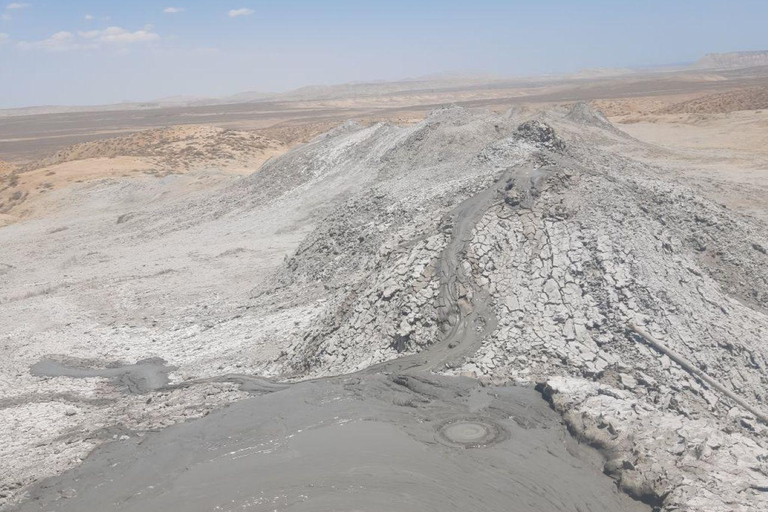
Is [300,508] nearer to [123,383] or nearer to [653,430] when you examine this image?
[653,430]

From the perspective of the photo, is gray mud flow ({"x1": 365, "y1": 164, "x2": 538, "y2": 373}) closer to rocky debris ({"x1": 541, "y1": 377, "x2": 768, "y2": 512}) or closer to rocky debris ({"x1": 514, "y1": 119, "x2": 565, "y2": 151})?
rocky debris ({"x1": 541, "y1": 377, "x2": 768, "y2": 512})

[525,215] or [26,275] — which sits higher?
[525,215]

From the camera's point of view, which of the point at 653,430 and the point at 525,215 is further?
the point at 525,215

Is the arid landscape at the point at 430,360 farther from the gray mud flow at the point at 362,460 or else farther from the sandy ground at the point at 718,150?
the sandy ground at the point at 718,150

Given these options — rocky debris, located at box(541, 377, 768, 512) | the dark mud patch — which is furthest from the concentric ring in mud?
the dark mud patch

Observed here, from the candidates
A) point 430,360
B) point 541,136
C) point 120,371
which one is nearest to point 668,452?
point 430,360

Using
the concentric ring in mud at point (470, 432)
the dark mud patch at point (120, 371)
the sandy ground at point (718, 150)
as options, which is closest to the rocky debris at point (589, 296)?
the concentric ring in mud at point (470, 432)

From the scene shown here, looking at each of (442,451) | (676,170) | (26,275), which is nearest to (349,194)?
(26,275)
